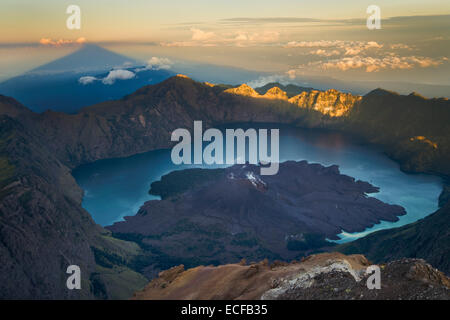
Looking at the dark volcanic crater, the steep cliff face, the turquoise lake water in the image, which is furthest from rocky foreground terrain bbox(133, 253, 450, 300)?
the turquoise lake water

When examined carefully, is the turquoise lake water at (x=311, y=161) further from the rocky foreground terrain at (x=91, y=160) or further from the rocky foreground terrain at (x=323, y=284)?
the rocky foreground terrain at (x=323, y=284)

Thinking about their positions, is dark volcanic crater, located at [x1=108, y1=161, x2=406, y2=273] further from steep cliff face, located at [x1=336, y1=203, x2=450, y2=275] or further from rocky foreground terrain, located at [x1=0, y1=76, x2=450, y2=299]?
steep cliff face, located at [x1=336, y1=203, x2=450, y2=275]

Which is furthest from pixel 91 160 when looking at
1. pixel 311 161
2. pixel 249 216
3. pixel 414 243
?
pixel 414 243

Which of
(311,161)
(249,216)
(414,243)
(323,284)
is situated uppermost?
(323,284)

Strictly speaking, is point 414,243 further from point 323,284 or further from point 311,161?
point 311,161

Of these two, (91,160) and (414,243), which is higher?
(414,243)

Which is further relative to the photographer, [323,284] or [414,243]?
[414,243]

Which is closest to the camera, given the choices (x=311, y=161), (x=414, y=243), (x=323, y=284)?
(x=323, y=284)
